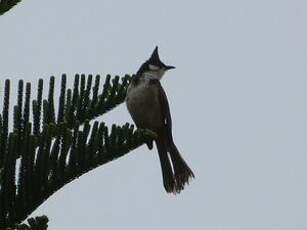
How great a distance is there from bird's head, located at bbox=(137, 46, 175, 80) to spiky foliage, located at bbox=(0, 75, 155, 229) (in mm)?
3761

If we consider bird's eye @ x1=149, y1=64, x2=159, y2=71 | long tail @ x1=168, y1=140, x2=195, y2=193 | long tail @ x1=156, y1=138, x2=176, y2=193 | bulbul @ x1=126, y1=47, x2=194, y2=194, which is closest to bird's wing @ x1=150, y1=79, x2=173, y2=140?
bulbul @ x1=126, y1=47, x2=194, y2=194

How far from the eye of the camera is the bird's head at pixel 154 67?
7.13 meters

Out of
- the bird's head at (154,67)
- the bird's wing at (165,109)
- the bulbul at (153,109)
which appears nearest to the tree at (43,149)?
the bulbul at (153,109)

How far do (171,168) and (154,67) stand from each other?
1932mm

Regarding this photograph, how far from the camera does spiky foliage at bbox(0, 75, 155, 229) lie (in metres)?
2.94

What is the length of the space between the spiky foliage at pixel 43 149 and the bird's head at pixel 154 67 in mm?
3761

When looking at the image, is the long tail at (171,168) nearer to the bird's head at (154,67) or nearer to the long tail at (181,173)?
the long tail at (181,173)

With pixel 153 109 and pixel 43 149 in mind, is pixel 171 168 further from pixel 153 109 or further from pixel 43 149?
pixel 43 149

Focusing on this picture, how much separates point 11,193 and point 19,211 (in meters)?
0.09

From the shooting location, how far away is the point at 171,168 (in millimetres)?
5578

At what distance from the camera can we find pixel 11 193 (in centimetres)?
296

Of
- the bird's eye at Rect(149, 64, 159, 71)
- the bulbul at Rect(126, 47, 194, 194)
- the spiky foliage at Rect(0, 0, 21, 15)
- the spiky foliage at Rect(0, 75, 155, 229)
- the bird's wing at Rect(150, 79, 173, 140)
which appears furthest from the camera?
the bird's eye at Rect(149, 64, 159, 71)

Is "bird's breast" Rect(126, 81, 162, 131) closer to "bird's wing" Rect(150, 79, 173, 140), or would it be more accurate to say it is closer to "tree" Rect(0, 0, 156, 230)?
"bird's wing" Rect(150, 79, 173, 140)

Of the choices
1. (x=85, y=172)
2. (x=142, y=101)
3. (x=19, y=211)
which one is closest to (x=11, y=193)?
(x=19, y=211)
